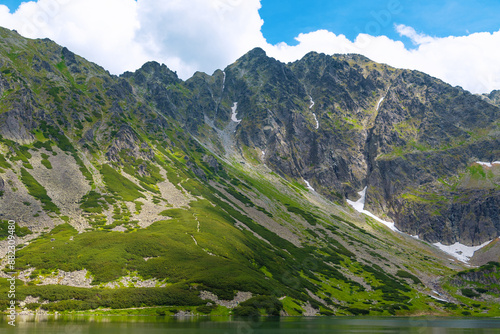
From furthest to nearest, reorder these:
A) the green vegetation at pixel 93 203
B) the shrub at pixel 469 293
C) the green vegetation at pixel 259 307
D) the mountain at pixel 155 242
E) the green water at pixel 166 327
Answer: the shrub at pixel 469 293 < the green vegetation at pixel 93 203 < the mountain at pixel 155 242 < the green vegetation at pixel 259 307 < the green water at pixel 166 327

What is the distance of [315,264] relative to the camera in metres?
133

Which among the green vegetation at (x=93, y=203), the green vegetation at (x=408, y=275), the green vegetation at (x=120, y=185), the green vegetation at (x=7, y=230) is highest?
the green vegetation at (x=120, y=185)

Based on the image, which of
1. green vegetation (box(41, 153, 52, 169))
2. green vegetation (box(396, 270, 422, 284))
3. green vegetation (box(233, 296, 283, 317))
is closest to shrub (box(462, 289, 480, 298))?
green vegetation (box(396, 270, 422, 284))

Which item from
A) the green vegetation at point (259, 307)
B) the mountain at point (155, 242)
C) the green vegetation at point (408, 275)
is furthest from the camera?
the green vegetation at point (408, 275)

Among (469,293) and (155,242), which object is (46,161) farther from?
(469,293)

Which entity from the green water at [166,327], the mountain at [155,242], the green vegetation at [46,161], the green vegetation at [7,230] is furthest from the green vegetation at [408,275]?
the green vegetation at [46,161]

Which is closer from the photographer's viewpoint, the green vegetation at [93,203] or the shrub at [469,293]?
the green vegetation at [93,203]

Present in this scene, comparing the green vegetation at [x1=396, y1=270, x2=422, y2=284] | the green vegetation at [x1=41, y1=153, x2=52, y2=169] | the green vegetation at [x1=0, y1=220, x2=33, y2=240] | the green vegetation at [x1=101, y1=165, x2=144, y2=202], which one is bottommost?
the green vegetation at [x1=396, y1=270, x2=422, y2=284]

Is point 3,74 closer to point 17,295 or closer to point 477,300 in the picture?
point 17,295

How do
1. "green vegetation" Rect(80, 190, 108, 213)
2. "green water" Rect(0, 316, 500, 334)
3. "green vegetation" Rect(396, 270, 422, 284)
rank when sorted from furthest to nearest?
"green vegetation" Rect(396, 270, 422, 284), "green vegetation" Rect(80, 190, 108, 213), "green water" Rect(0, 316, 500, 334)

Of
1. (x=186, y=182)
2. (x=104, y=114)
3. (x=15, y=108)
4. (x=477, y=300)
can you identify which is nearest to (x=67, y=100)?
(x=104, y=114)

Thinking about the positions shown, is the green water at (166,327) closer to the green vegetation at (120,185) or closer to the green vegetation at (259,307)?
the green vegetation at (259,307)

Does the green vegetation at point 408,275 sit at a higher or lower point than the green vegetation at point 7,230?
lower

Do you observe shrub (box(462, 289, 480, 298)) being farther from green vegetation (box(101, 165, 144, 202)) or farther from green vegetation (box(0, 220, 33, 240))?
green vegetation (box(0, 220, 33, 240))
